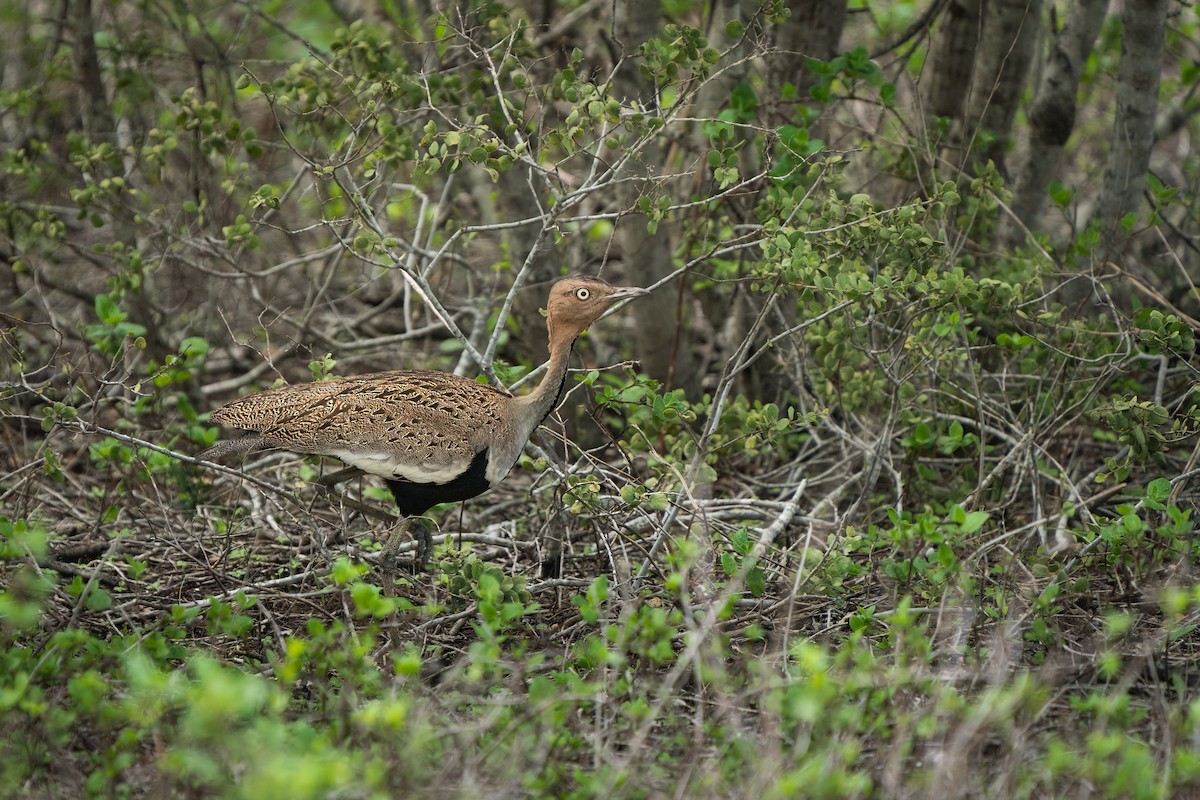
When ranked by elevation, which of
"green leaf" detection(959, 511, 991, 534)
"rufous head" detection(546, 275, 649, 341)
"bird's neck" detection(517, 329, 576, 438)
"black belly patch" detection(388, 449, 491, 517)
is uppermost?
"rufous head" detection(546, 275, 649, 341)

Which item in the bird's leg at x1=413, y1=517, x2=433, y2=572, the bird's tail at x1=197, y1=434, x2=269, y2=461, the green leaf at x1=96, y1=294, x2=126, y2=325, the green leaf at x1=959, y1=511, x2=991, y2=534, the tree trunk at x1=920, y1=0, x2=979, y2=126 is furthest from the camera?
the tree trunk at x1=920, y1=0, x2=979, y2=126

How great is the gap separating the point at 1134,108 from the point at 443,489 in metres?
3.65

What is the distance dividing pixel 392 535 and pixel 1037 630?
227 cm

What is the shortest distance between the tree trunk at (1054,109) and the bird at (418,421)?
8.16 feet

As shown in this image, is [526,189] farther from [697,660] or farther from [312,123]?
[697,660]

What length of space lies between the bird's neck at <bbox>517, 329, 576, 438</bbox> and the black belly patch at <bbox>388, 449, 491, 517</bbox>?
0.23m

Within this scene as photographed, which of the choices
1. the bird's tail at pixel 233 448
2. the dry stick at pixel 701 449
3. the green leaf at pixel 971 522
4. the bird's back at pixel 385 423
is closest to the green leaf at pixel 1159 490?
the green leaf at pixel 971 522

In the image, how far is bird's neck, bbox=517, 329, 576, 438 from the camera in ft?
15.2

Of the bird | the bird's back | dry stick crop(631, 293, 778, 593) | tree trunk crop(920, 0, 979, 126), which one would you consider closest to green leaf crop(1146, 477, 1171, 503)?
dry stick crop(631, 293, 778, 593)

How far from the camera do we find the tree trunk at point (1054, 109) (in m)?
5.94

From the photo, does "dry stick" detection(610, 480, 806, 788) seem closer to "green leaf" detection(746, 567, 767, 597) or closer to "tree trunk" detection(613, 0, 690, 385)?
"green leaf" detection(746, 567, 767, 597)

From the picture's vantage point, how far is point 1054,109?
6074mm

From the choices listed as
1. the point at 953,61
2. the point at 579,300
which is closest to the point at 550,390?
the point at 579,300

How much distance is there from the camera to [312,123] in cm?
559
